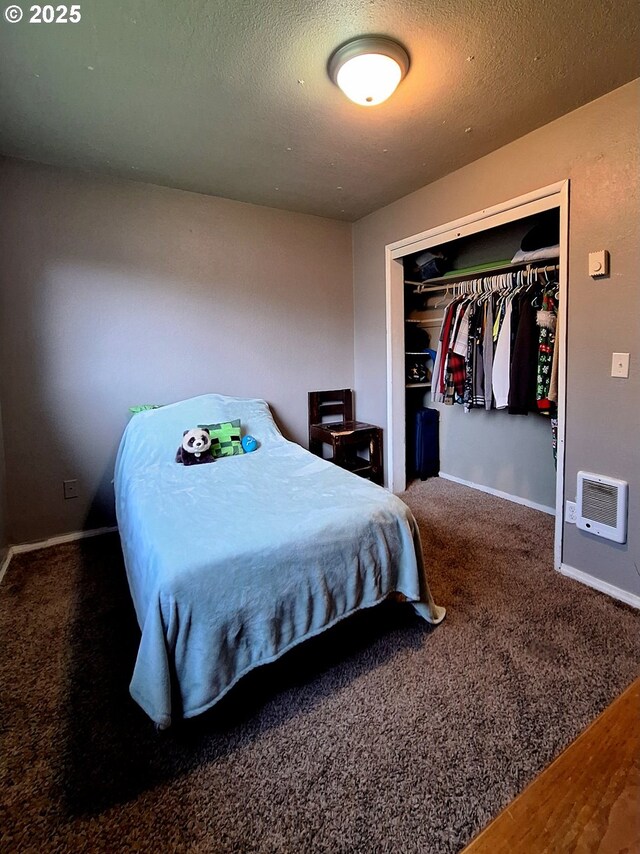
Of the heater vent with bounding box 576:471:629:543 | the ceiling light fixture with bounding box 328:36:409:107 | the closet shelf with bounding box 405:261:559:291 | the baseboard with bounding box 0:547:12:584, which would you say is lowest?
the baseboard with bounding box 0:547:12:584

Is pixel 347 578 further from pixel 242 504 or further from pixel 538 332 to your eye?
pixel 538 332

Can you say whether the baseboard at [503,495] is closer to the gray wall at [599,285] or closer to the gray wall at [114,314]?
the gray wall at [599,285]

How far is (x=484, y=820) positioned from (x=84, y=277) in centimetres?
313

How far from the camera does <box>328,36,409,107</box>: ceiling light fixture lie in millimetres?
1519

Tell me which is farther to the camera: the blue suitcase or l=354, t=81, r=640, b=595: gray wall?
the blue suitcase

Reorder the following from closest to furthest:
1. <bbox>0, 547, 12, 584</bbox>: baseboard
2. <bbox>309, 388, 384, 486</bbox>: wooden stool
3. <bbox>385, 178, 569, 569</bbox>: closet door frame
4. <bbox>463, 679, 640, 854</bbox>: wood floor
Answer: <bbox>463, 679, 640, 854</bbox>: wood floor
<bbox>385, 178, 569, 569</bbox>: closet door frame
<bbox>0, 547, 12, 584</bbox>: baseboard
<bbox>309, 388, 384, 486</bbox>: wooden stool

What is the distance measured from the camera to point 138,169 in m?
2.48

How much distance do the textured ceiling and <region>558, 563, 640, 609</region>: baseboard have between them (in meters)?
2.29

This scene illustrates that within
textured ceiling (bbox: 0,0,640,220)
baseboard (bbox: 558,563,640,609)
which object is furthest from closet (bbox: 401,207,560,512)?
baseboard (bbox: 558,563,640,609)

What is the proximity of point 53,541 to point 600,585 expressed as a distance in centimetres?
320

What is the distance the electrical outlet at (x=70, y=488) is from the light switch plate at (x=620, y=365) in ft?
10.3

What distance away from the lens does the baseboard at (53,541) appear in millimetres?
2459

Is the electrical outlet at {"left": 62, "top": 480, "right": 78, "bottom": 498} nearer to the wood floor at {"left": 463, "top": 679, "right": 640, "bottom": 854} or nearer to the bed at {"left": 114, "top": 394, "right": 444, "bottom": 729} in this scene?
the bed at {"left": 114, "top": 394, "right": 444, "bottom": 729}

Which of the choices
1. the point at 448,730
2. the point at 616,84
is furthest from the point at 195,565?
the point at 616,84
